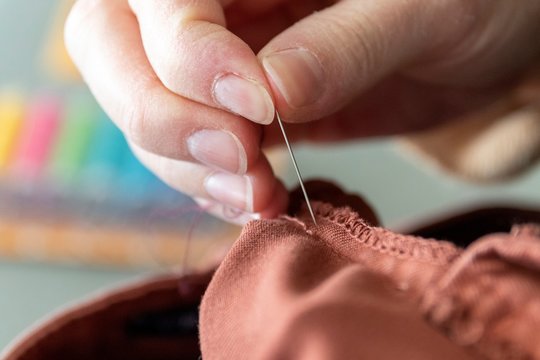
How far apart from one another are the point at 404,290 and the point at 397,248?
22 mm

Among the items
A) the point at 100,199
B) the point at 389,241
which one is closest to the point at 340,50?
the point at 389,241

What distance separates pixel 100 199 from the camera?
2.86 feet

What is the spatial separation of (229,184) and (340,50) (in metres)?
0.11

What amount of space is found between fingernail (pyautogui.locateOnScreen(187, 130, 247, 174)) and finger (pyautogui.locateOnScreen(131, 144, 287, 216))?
1 centimetres

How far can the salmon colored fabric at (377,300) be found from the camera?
9.8 inches

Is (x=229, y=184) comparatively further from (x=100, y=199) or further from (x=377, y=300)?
(x=100, y=199)

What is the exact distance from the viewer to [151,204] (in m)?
0.87

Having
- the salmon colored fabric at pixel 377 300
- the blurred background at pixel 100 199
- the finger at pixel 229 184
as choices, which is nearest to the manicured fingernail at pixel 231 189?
the finger at pixel 229 184

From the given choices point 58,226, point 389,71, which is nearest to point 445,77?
point 389,71

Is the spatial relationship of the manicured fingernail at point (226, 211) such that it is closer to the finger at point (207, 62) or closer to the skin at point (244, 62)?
the skin at point (244, 62)

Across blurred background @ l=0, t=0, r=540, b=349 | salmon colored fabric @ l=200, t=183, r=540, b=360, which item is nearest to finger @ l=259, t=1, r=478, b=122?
salmon colored fabric @ l=200, t=183, r=540, b=360

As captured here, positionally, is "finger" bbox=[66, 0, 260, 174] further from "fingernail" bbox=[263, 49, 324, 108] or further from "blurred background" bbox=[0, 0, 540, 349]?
"blurred background" bbox=[0, 0, 540, 349]

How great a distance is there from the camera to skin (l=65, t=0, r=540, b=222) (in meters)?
0.38

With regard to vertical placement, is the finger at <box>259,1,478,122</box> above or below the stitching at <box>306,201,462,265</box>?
above
